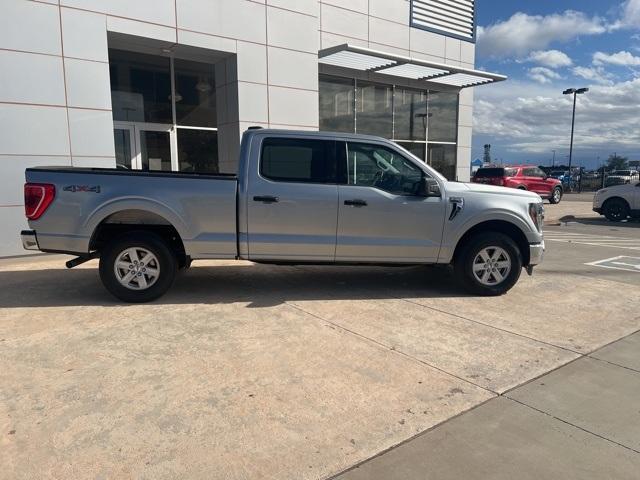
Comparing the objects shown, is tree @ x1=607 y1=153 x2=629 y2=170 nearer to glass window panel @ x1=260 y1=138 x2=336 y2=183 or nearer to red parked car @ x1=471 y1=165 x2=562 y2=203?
red parked car @ x1=471 y1=165 x2=562 y2=203

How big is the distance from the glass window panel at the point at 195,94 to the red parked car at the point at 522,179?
1421 cm

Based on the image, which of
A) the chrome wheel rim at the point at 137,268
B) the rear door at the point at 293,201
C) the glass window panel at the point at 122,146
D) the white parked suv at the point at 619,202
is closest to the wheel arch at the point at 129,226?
the chrome wheel rim at the point at 137,268

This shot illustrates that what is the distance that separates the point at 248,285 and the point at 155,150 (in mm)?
6508

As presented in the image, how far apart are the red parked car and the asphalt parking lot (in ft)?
52.5

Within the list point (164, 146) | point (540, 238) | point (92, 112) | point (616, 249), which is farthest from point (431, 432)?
point (164, 146)

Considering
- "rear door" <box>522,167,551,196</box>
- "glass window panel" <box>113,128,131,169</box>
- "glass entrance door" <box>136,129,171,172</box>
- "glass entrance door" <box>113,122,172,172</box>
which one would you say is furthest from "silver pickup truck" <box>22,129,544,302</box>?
"rear door" <box>522,167,551,196</box>

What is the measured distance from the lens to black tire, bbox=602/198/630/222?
635 inches

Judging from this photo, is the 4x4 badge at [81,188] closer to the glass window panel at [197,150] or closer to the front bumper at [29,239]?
the front bumper at [29,239]

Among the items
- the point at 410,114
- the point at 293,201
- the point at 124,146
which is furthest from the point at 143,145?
the point at 410,114

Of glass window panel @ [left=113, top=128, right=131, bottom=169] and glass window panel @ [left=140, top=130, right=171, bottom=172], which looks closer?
glass window panel @ [left=113, top=128, right=131, bottom=169]

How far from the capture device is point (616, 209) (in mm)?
16344

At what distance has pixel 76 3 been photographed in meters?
8.93

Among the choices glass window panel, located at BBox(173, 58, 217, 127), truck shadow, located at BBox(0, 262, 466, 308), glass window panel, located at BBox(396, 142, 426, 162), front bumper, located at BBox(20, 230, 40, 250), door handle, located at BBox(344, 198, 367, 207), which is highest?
glass window panel, located at BBox(173, 58, 217, 127)

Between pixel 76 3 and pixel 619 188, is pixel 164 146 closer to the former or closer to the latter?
pixel 76 3
